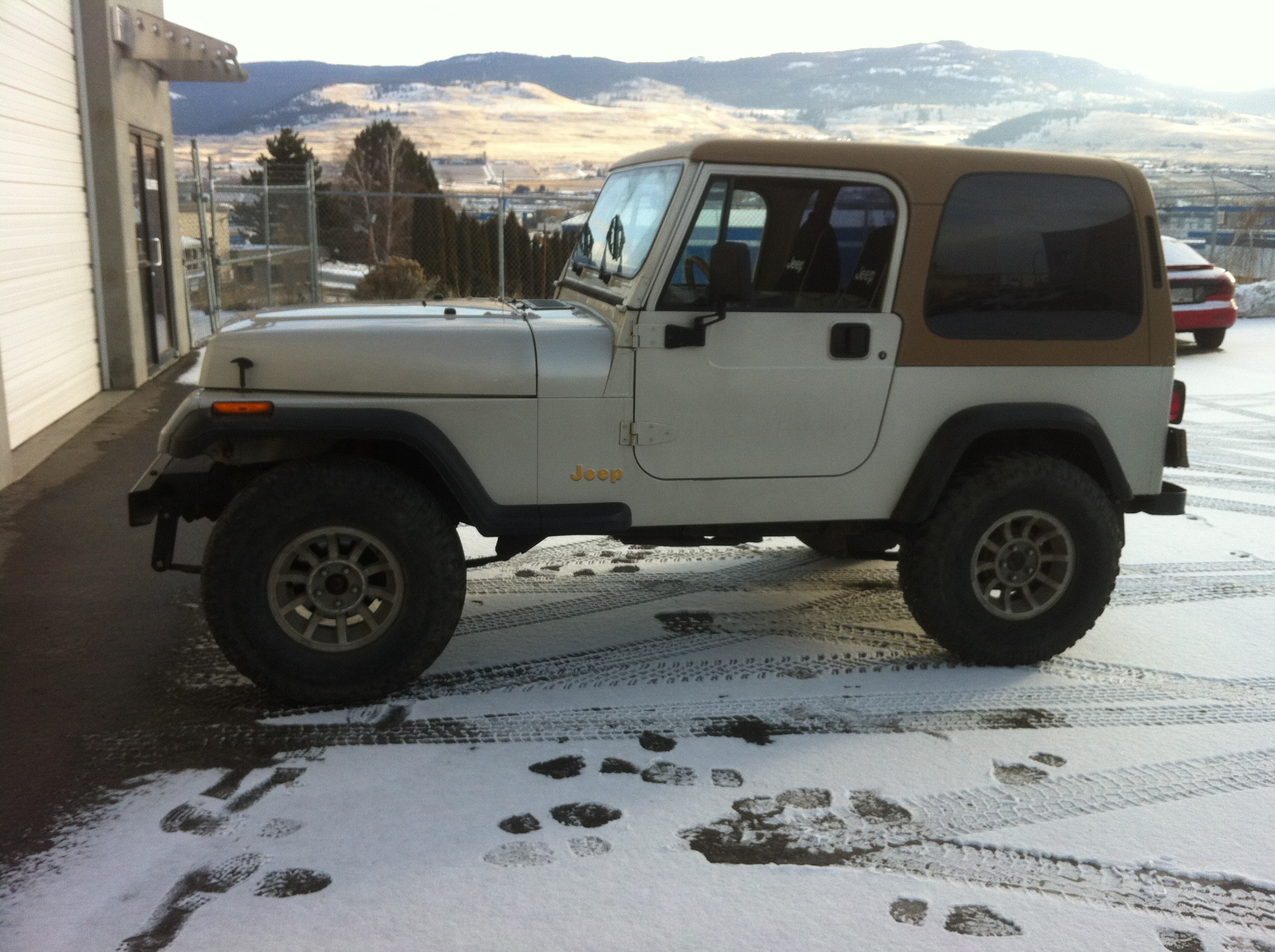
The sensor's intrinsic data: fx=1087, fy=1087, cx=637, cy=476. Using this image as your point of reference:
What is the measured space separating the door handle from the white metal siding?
228 inches

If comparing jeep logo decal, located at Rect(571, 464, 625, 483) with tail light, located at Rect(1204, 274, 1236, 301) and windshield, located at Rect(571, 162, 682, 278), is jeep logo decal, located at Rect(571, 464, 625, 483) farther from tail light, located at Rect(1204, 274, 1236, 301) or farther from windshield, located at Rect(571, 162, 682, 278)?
tail light, located at Rect(1204, 274, 1236, 301)

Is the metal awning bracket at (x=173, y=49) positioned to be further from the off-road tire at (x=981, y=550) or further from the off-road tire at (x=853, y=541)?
the off-road tire at (x=981, y=550)

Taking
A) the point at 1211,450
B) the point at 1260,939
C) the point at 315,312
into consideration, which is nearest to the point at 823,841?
the point at 1260,939

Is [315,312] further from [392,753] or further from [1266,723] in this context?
[1266,723]

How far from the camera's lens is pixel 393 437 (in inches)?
149

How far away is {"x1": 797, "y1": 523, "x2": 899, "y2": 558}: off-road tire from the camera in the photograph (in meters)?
4.49

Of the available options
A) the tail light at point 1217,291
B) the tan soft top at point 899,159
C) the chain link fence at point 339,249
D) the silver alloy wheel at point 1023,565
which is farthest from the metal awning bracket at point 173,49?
the tail light at point 1217,291

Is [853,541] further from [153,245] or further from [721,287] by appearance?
[153,245]

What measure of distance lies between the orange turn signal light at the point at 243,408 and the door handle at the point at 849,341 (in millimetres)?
2035

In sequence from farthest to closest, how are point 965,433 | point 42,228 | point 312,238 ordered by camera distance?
point 312,238 < point 42,228 < point 965,433

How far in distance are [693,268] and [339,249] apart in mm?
26649

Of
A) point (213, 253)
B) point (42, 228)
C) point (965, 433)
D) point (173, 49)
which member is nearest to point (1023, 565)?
point (965, 433)

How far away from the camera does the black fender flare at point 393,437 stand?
3.70m

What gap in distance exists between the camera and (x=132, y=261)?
34.8 feet
